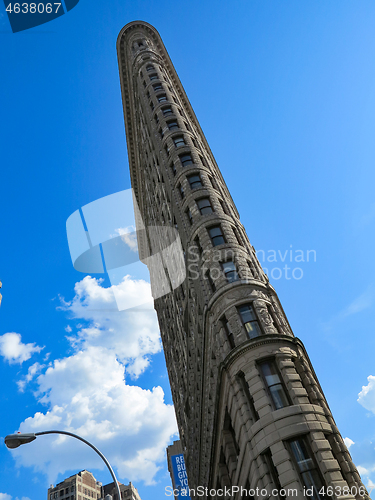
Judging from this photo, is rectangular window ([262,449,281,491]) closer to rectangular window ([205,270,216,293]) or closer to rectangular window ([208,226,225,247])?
rectangular window ([205,270,216,293])

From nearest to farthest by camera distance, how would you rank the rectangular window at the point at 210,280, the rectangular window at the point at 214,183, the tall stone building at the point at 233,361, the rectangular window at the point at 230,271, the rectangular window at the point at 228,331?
the tall stone building at the point at 233,361 → the rectangular window at the point at 228,331 → the rectangular window at the point at 230,271 → the rectangular window at the point at 210,280 → the rectangular window at the point at 214,183

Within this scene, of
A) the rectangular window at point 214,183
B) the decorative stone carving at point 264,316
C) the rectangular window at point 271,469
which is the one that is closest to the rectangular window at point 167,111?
the rectangular window at point 214,183

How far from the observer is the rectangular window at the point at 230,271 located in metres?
32.0

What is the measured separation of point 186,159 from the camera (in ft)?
153

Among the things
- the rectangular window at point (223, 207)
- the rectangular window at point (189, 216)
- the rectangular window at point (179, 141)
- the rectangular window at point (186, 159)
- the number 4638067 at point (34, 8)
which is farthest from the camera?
the rectangular window at point (179, 141)

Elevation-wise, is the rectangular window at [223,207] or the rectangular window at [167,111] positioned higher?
the rectangular window at [167,111]

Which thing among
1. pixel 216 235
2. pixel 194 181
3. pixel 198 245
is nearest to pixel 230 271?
pixel 216 235

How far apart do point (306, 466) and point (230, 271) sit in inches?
622

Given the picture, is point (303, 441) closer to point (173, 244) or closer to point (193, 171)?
point (193, 171)

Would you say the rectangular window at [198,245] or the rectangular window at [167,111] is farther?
the rectangular window at [167,111]

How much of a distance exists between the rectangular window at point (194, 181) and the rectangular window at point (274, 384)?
22.6m

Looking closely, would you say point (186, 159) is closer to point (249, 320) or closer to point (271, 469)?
point (249, 320)

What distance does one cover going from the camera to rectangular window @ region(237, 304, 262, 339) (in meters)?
27.9

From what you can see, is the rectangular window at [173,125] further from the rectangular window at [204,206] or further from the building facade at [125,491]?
the building facade at [125,491]
